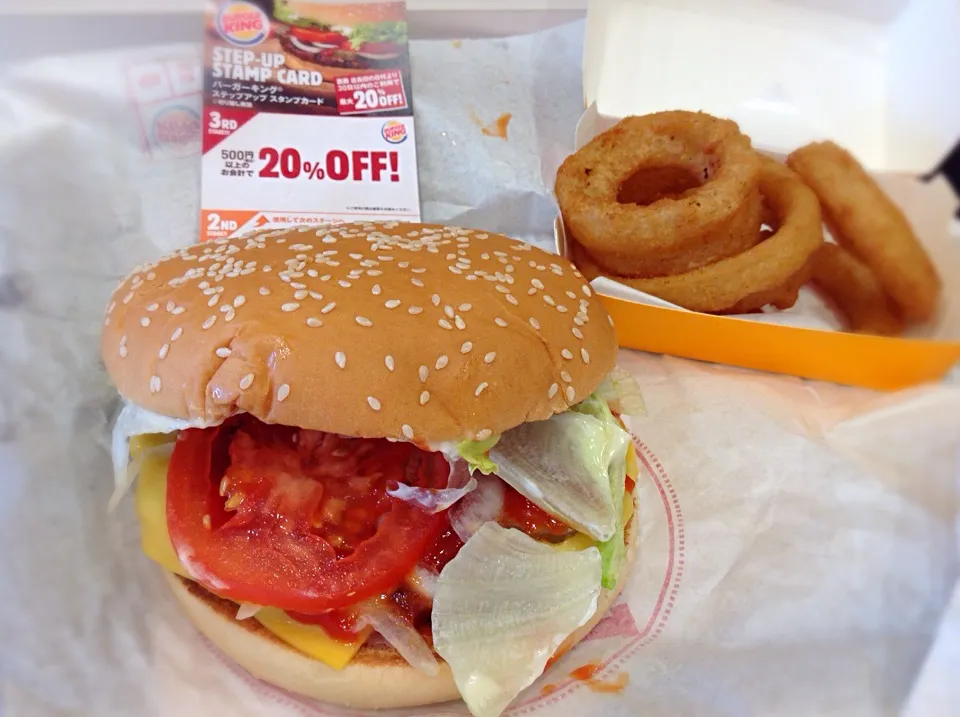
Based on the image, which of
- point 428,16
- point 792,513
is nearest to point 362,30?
point 428,16

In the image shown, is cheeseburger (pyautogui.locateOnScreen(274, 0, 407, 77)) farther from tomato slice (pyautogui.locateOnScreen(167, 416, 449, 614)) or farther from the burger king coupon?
tomato slice (pyautogui.locateOnScreen(167, 416, 449, 614))

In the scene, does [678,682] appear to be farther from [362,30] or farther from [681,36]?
[362,30]

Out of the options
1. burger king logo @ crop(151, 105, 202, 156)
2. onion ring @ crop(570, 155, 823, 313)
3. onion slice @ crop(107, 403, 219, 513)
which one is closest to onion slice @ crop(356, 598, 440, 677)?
onion slice @ crop(107, 403, 219, 513)

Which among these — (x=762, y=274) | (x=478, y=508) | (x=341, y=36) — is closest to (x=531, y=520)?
(x=478, y=508)

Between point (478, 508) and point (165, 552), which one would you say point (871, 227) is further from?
point (165, 552)

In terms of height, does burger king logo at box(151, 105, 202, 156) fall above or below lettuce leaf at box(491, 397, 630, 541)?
above

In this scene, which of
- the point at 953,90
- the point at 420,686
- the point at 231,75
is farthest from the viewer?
the point at 231,75

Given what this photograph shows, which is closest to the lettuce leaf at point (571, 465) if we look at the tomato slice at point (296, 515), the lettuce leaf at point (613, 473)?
the lettuce leaf at point (613, 473)
